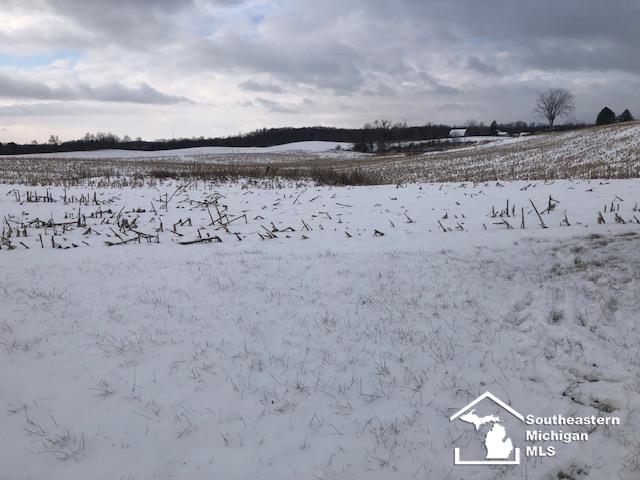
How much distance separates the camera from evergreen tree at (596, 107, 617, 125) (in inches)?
3199

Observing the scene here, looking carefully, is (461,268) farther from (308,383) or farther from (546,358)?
(308,383)

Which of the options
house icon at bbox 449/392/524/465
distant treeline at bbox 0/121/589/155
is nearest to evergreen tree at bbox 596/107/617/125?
distant treeline at bbox 0/121/589/155

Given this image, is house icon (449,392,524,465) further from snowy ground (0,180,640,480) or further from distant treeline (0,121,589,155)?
distant treeline (0,121,589,155)

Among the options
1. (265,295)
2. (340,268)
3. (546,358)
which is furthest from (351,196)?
(546,358)

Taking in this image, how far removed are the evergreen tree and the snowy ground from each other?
89080 millimetres

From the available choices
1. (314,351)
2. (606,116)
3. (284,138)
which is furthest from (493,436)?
(284,138)

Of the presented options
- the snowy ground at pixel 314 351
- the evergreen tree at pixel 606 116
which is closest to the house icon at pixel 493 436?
the snowy ground at pixel 314 351

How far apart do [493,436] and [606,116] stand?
98.2 metres

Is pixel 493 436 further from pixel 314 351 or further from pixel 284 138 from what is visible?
pixel 284 138

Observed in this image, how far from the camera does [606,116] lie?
269ft

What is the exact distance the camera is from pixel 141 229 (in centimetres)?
1230

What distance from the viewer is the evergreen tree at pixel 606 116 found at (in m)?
81.2

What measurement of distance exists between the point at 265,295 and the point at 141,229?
7.01m

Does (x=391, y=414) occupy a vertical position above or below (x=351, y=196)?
below
